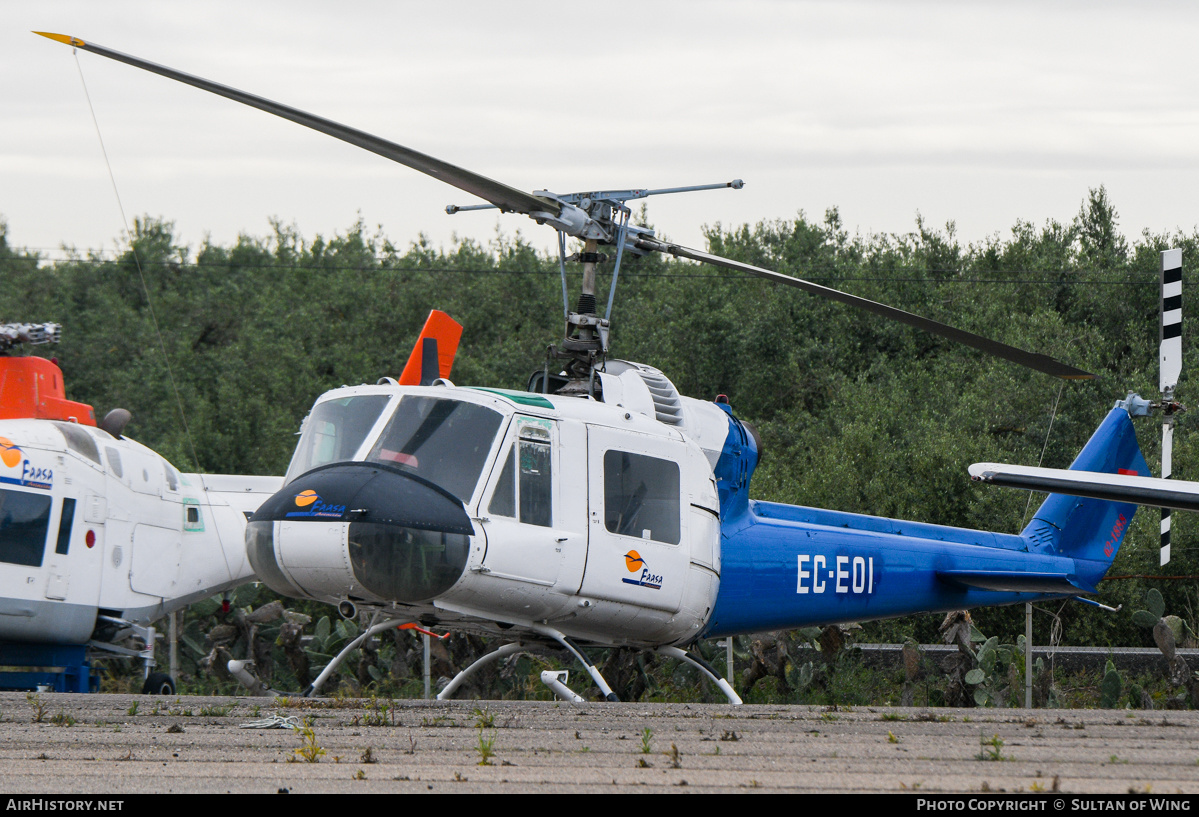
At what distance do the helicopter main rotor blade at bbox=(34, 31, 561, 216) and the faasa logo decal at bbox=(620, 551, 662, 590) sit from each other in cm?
252

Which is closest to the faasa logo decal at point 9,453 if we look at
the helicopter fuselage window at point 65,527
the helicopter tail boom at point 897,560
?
the helicopter fuselage window at point 65,527

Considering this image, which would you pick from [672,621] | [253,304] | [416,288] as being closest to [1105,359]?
[416,288]

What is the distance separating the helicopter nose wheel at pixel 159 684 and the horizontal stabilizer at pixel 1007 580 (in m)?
7.18

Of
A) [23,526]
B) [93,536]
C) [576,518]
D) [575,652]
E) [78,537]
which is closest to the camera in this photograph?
[576,518]

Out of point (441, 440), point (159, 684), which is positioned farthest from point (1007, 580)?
point (159, 684)

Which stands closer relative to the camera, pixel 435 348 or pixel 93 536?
pixel 435 348

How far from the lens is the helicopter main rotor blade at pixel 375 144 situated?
6980 millimetres

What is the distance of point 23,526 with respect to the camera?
11.3 m

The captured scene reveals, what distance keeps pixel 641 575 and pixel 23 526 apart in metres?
5.92

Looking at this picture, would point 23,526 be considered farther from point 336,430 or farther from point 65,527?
point 336,430

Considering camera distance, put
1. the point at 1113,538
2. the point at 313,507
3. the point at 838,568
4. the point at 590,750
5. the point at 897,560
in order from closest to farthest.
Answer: the point at 590,750, the point at 313,507, the point at 838,568, the point at 897,560, the point at 1113,538

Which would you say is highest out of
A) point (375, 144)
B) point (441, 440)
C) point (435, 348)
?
point (375, 144)

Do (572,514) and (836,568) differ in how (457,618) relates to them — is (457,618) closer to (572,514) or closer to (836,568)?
(572,514)

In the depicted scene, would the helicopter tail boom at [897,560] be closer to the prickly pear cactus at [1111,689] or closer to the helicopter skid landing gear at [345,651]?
the prickly pear cactus at [1111,689]
